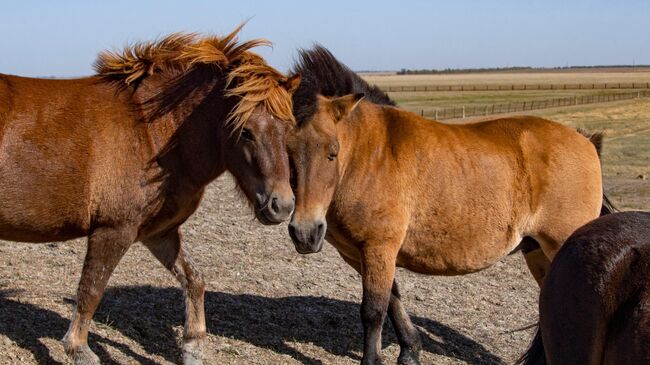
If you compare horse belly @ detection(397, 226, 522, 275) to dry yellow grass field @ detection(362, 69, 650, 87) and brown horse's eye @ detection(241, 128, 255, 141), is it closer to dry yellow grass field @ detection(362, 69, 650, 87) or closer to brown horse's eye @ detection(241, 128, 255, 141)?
brown horse's eye @ detection(241, 128, 255, 141)

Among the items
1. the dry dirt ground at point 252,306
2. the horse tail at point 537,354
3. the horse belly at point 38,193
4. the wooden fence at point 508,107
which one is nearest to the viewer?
the horse tail at point 537,354

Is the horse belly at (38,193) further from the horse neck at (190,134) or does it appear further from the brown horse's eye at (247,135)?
the brown horse's eye at (247,135)

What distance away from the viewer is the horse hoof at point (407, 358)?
6.42m

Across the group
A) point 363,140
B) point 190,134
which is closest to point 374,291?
point 363,140

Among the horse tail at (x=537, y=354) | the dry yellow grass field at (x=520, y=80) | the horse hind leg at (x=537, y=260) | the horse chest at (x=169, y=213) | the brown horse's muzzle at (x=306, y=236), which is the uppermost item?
the horse chest at (x=169, y=213)

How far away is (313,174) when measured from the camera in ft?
17.6

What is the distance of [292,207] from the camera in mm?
4867

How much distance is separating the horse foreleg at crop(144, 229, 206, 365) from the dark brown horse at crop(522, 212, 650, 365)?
2.86 meters

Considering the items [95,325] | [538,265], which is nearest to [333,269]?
[538,265]

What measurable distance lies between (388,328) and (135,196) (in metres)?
3.23

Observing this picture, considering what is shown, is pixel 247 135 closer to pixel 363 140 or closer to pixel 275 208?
pixel 275 208

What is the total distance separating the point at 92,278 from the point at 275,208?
4.07 feet

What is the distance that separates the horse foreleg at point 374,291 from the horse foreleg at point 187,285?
1.20 m

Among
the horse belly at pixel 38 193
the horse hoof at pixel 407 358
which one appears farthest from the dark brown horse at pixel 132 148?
the horse hoof at pixel 407 358
